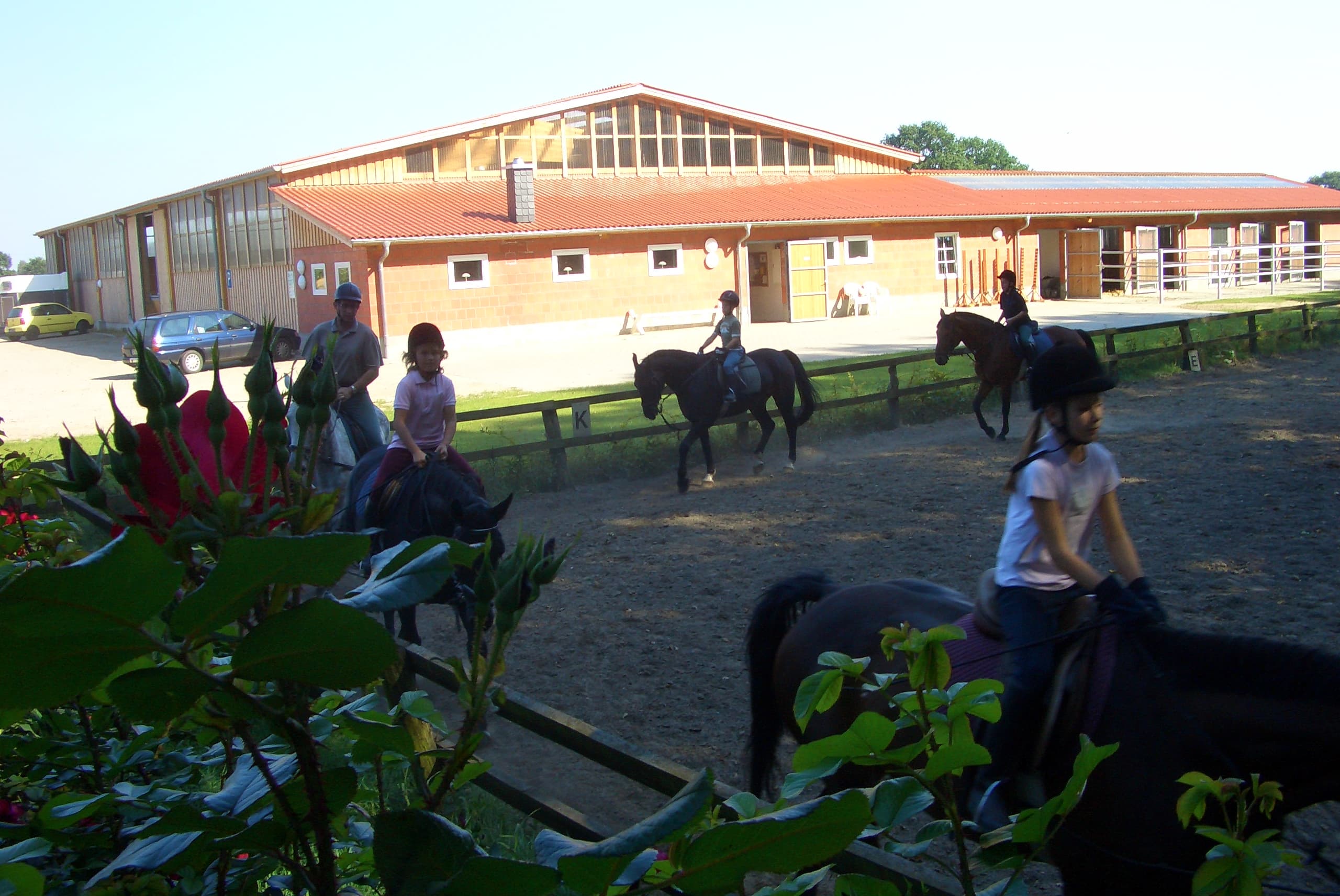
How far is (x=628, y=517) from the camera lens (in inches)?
406

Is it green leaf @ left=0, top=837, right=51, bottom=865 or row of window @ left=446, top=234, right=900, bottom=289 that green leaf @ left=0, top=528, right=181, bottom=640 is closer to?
green leaf @ left=0, top=837, right=51, bottom=865

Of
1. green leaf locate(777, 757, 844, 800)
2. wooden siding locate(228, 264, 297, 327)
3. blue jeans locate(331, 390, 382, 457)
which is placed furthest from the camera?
wooden siding locate(228, 264, 297, 327)

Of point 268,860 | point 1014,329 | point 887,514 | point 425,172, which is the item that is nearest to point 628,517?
point 887,514

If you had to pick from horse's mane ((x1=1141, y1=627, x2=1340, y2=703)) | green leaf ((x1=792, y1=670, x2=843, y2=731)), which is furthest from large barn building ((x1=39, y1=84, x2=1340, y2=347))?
green leaf ((x1=792, y1=670, x2=843, y2=731))

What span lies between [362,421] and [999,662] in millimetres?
6342

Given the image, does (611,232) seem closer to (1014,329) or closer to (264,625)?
(1014,329)

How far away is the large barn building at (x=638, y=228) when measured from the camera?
29.2 meters

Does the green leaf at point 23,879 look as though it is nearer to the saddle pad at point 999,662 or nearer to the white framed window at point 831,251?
Result: the saddle pad at point 999,662

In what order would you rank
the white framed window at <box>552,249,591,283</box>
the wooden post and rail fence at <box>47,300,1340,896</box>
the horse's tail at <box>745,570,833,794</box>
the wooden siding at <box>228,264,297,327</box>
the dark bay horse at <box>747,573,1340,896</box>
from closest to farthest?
1. the wooden post and rail fence at <box>47,300,1340,896</box>
2. the dark bay horse at <box>747,573,1340,896</box>
3. the horse's tail at <box>745,570,833,794</box>
4. the white framed window at <box>552,249,591,283</box>
5. the wooden siding at <box>228,264,297,327</box>

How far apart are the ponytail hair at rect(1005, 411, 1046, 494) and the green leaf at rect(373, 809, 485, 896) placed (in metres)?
2.73

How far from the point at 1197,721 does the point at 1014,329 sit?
10.3 metres

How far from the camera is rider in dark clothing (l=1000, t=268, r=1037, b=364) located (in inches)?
477

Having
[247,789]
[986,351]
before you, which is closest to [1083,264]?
[986,351]

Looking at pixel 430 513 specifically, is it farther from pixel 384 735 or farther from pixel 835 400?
pixel 835 400
